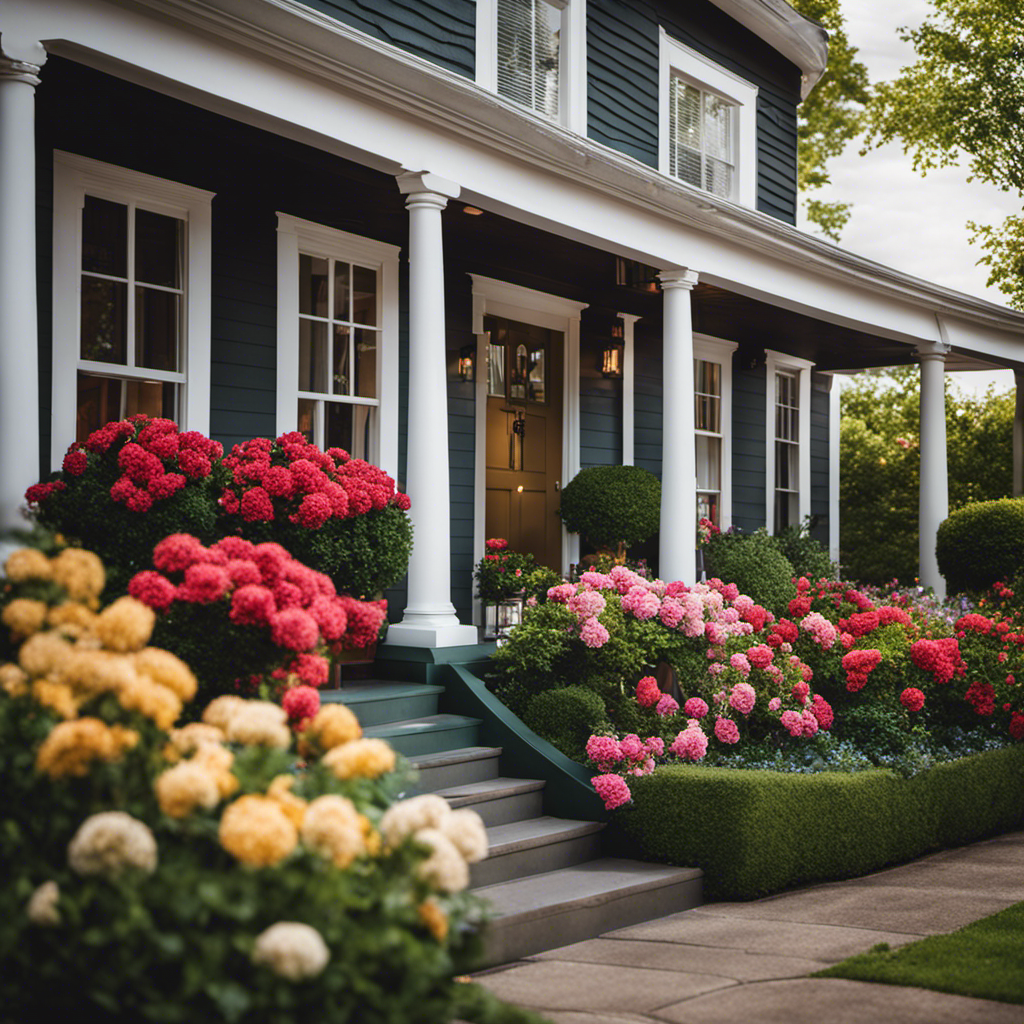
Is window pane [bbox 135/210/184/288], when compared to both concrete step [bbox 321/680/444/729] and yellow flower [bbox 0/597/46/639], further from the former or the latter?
yellow flower [bbox 0/597/46/639]

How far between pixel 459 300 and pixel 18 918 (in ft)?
22.4

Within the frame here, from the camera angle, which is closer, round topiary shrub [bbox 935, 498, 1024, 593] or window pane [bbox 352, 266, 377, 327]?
window pane [bbox 352, 266, 377, 327]

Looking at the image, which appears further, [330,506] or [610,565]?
[610,565]

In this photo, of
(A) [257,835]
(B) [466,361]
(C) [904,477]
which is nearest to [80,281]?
(B) [466,361]

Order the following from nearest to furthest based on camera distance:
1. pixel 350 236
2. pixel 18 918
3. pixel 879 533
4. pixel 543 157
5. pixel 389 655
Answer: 1. pixel 18 918
2. pixel 389 655
3. pixel 543 157
4. pixel 350 236
5. pixel 879 533

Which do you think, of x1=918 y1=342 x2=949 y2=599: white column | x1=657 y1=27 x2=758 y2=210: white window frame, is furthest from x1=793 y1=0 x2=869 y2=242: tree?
x1=918 y1=342 x2=949 y2=599: white column

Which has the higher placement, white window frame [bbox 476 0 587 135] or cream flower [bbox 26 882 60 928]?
white window frame [bbox 476 0 587 135]

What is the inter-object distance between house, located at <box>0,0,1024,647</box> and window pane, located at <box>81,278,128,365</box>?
0.02 meters

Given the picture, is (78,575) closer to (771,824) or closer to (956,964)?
(956,964)

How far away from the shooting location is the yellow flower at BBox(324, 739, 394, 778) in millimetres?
2863

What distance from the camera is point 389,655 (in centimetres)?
676

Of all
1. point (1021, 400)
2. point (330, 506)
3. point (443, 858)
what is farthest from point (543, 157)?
point (1021, 400)

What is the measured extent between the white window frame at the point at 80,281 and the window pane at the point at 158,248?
0.17 feet

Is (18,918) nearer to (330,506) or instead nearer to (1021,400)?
(330,506)
